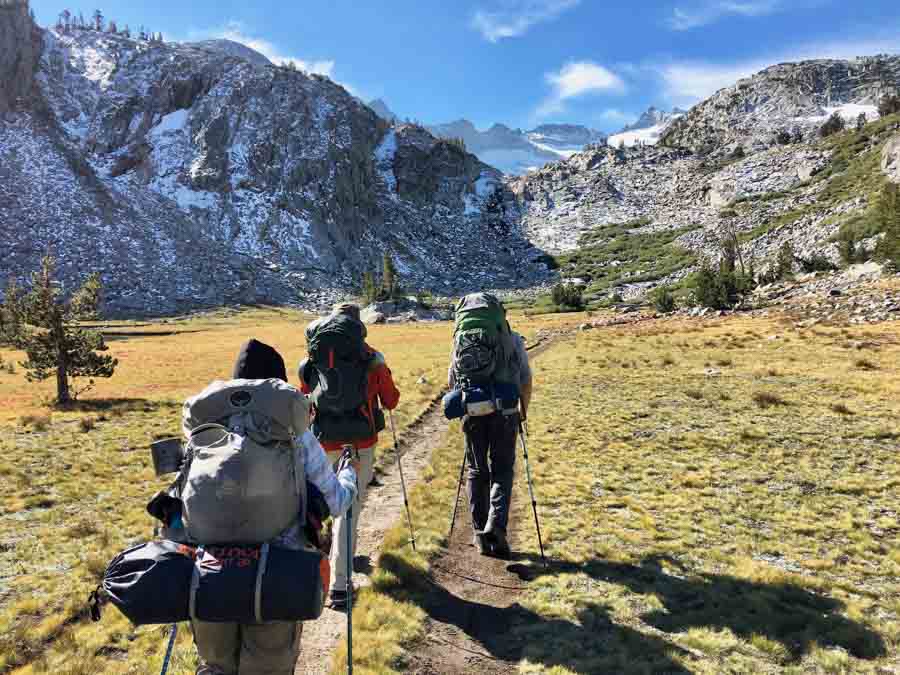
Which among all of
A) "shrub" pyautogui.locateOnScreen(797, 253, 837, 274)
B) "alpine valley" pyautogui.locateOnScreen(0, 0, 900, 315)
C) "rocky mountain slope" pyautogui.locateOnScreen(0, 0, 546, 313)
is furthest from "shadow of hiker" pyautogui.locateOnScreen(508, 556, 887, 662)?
"rocky mountain slope" pyautogui.locateOnScreen(0, 0, 546, 313)

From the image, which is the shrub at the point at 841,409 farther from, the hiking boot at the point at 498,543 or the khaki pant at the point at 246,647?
the khaki pant at the point at 246,647

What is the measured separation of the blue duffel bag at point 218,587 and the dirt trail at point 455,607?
3079 millimetres

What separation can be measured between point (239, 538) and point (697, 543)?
796 centimetres

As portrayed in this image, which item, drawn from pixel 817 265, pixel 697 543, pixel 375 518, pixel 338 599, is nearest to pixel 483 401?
pixel 338 599

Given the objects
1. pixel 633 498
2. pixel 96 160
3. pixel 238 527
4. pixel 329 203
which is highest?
pixel 96 160

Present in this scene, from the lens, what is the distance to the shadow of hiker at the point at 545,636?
223 inches

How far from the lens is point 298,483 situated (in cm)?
377

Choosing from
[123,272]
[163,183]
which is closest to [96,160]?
[163,183]

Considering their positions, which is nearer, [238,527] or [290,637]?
[238,527]

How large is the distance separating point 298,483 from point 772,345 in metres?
35.6

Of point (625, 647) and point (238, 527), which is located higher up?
point (238, 527)

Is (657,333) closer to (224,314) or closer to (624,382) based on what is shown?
(624,382)

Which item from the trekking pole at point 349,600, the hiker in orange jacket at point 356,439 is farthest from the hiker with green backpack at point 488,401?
the trekking pole at point 349,600

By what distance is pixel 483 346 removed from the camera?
7547mm
